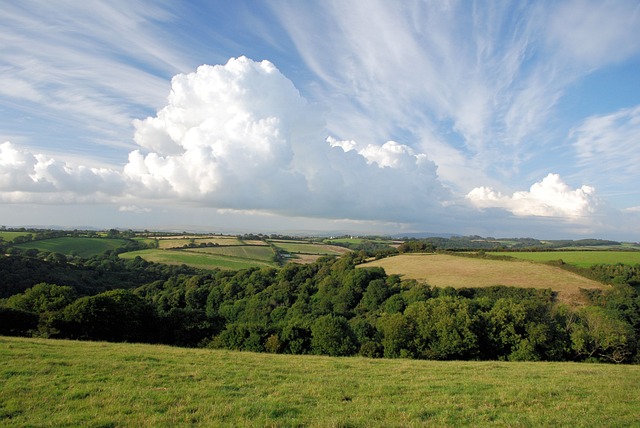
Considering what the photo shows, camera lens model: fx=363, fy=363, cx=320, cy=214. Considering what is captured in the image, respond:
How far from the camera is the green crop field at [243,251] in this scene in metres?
132

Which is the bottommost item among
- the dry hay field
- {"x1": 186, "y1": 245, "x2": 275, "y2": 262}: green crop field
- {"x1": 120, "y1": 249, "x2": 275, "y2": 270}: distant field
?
{"x1": 120, "y1": 249, "x2": 275, "y2": 270}: distant field

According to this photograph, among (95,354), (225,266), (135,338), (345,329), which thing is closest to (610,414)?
(95,354)

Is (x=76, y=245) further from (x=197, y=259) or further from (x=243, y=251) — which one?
(x=243, y=251)

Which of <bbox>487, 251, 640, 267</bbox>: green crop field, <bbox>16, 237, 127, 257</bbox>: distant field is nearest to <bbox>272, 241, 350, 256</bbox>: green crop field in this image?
<bbox>16, 237, 127, 257</bbox>: distant field

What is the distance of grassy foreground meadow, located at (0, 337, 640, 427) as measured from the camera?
9867 millimetres

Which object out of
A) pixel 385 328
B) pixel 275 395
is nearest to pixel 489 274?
pixel 385 328

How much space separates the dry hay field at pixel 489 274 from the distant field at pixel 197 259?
4957cm

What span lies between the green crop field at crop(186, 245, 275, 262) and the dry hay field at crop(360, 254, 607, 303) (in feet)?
179

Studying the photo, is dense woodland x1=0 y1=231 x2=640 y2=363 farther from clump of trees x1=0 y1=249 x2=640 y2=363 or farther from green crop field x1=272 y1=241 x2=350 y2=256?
green crop field x1=272 y1=241 x2=350 y2=256

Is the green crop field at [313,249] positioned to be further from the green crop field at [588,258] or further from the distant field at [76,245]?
the green crop field at [588,258]

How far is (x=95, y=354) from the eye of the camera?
18.5 meters

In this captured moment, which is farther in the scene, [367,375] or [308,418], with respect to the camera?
[367,375]

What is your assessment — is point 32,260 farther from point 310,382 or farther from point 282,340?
point 310,382

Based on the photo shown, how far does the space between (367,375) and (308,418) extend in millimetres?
7893
